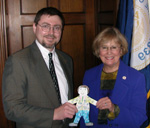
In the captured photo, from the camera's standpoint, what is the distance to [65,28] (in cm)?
256

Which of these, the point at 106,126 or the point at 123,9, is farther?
the point at 123,9

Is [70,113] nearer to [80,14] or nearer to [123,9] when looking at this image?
[123,9]

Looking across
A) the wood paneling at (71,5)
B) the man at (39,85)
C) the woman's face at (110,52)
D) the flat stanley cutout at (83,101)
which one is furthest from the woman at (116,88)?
the wood paneling at (71,5)

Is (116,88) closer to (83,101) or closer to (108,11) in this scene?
(83,101)

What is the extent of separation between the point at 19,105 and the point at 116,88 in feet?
2.73

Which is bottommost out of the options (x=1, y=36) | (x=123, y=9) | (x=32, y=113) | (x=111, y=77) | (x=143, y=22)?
(x=32, y=113)

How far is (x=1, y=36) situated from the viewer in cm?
224

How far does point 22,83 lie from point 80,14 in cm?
143

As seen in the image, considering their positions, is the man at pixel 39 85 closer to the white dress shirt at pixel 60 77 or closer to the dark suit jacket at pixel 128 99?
the white dress shirt at pixel 60 77

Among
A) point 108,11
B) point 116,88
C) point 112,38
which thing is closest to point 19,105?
point 116,88

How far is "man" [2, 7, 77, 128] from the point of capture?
4.91 ft

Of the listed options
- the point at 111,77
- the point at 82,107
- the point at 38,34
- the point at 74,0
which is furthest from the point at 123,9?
the point at 82,107

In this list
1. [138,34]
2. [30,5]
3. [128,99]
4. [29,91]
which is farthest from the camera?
[30,5]

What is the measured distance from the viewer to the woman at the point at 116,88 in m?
1.67
